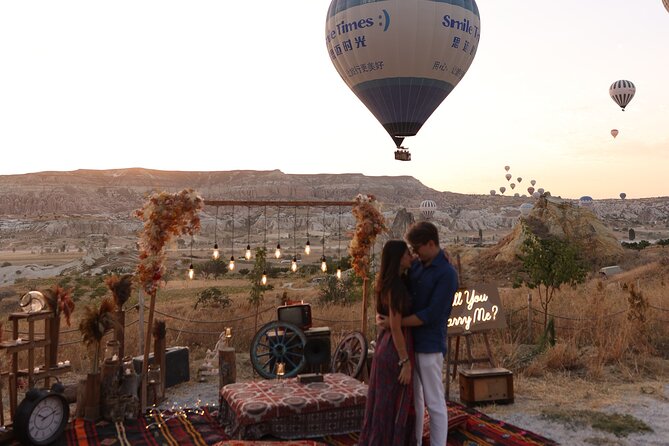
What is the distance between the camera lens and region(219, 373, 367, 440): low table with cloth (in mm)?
6043

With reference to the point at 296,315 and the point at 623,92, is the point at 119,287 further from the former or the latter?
the point at 623,92

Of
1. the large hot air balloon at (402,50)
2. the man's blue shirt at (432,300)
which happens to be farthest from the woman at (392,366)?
the large hot air balloon at (402,50)

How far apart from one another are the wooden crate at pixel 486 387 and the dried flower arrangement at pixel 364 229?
228cm

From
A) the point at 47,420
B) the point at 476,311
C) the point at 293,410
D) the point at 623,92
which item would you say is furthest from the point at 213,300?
the point at 623,92

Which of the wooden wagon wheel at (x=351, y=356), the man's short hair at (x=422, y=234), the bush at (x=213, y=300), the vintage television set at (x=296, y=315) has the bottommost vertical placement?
the bush at (x=213, y=300)

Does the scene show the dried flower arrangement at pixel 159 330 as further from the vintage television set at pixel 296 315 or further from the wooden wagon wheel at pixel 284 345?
the vintage television set at pixel 296 315

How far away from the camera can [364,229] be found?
8.77 m

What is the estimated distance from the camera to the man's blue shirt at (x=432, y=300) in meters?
4.57

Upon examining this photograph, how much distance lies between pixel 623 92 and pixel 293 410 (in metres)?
53.7

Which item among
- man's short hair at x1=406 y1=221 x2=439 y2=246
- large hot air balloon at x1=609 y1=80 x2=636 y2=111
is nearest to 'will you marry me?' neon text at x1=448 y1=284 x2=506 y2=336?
man's short hair at x1=406 y1=221 x2=439 y2=246

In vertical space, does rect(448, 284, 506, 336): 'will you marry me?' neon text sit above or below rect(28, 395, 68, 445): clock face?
above

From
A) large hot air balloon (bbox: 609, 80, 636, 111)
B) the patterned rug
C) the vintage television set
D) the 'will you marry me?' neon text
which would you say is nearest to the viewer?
A: the patterned rug

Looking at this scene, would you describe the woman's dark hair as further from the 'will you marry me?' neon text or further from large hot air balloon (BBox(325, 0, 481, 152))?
large hot air balloon (BBox(325, 0, 481, 152))

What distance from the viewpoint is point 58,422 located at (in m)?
6.30
